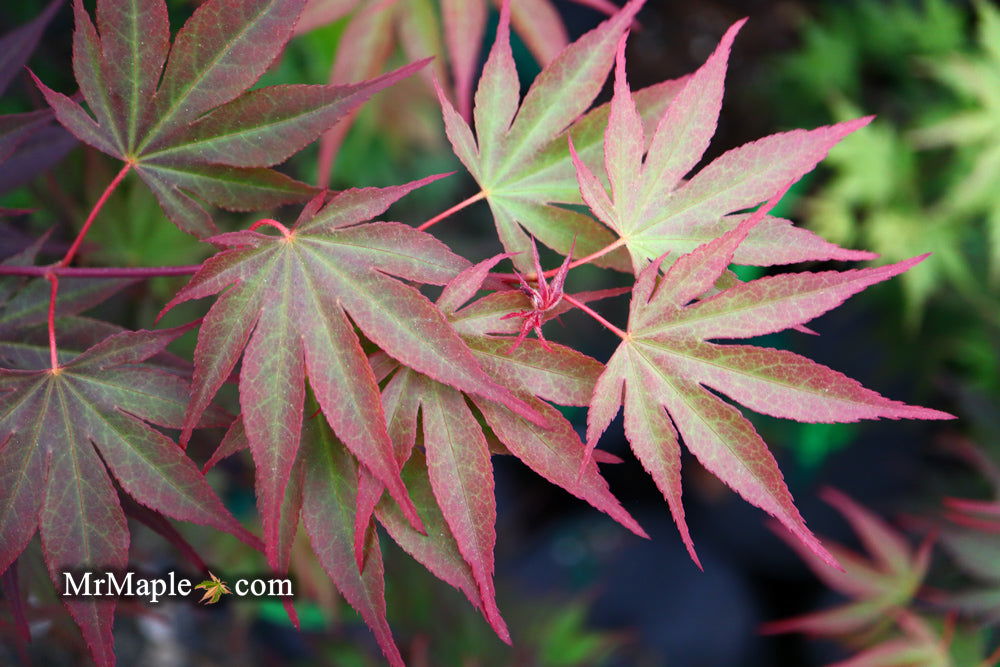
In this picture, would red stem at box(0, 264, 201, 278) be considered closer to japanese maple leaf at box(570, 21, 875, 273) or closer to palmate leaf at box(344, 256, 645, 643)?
palmate leaf at box(344, 256, 645, 643)

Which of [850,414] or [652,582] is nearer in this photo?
[850,414]

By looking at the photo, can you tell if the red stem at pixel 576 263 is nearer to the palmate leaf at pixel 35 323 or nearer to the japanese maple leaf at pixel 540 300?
the japanese maple leaf at pixel 540 300

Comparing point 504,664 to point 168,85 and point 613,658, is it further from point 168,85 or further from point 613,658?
point 168,85

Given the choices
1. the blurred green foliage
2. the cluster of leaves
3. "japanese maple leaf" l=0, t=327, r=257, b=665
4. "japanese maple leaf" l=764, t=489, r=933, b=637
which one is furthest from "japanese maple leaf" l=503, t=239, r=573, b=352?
the blurred green foliage

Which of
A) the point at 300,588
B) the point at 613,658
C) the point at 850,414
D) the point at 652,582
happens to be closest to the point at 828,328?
the point at 652,582

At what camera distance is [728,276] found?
0.48 metres

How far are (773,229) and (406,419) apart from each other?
27cm

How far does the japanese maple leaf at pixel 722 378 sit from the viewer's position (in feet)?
1.40

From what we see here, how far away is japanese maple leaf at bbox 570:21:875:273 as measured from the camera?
46 cm

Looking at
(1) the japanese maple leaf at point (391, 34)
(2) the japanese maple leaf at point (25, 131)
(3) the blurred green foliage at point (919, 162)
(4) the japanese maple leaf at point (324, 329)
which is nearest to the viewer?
(4) the japanese maple leaf at point (324, 329)

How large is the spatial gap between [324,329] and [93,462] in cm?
18

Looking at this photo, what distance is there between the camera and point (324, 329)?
1.45 feet

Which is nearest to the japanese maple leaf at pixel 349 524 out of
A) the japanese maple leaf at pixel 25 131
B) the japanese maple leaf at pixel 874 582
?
the japanese maple leaf at pixel 25 131

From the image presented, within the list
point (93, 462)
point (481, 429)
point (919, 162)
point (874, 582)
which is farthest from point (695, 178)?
point (919, 162)
